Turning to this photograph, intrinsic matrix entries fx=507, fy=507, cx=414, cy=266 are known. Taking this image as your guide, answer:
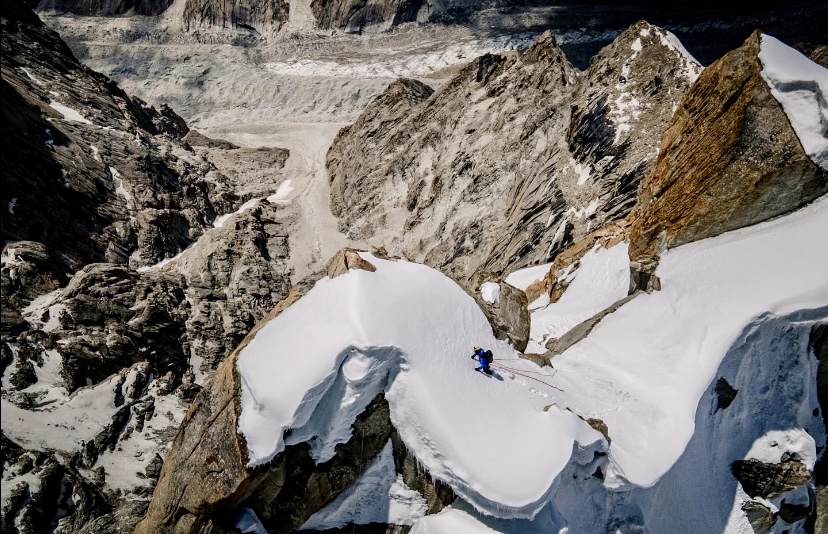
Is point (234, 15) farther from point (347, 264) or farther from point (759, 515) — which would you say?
point (759, 515)

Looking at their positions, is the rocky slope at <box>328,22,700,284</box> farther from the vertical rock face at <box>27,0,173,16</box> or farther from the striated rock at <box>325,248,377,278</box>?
the vertical rock face at <box>27,0,173,16</box>

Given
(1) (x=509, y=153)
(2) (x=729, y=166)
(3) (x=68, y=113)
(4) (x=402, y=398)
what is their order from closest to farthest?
1. (4) (x=402, y=398)
2. (2) (x=729, y=166)
3. (1) (x=509, y=153)
4. (3) (x=68, y=113)

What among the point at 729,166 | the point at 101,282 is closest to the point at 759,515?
the point at 729,166

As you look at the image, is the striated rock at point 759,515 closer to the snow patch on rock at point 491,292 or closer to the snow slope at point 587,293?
the snow slope at point 587,293

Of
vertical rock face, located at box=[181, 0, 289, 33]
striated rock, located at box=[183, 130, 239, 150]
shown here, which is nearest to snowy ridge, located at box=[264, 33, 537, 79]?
vertical rock face, located at box=[181, 0, 289, 33]

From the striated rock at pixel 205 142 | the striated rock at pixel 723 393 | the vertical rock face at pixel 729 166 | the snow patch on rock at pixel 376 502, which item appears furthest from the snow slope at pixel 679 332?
the striated rock at pixel 205 142

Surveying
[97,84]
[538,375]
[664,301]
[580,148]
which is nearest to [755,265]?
[664,301]
